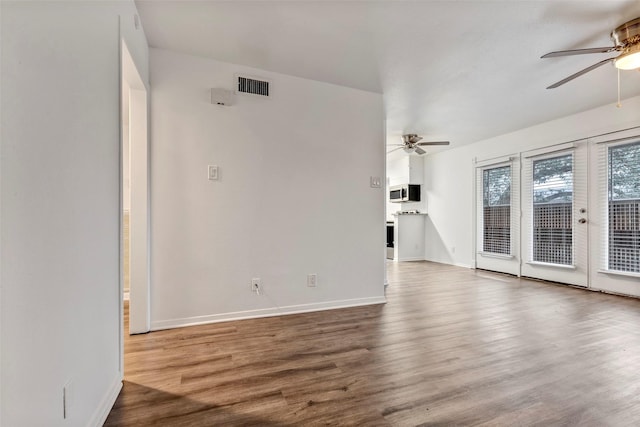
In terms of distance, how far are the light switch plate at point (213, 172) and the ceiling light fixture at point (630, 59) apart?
347cm

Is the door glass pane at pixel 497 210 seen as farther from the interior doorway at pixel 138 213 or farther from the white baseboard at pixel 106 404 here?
the white baseboard at pixel 106 404

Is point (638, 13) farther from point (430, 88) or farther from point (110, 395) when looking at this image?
→ point (110, 395)

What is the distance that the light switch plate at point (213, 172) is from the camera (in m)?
2.68

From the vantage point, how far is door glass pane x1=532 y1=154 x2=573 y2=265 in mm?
4289

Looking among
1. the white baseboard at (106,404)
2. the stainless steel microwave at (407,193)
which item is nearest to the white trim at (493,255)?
the stainless steel microwave at (407,193)

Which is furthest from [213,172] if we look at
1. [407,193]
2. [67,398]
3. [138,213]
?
[407,193]

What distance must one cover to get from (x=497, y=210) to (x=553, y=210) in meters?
0.92

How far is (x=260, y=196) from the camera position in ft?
9.40

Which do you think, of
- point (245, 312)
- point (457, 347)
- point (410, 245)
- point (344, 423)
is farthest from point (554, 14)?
point (410, 245)

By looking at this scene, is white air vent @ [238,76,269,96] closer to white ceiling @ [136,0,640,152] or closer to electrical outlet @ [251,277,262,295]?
white ceiling @ [136,0,640,152]

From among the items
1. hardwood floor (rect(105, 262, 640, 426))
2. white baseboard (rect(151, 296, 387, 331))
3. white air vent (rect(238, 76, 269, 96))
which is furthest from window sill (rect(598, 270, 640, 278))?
white air vent (rect(238, 76, 269, 96))

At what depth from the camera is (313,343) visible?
224cm

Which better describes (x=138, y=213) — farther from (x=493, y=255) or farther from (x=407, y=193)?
(x=407, y=193)

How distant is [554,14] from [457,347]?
2507mm
